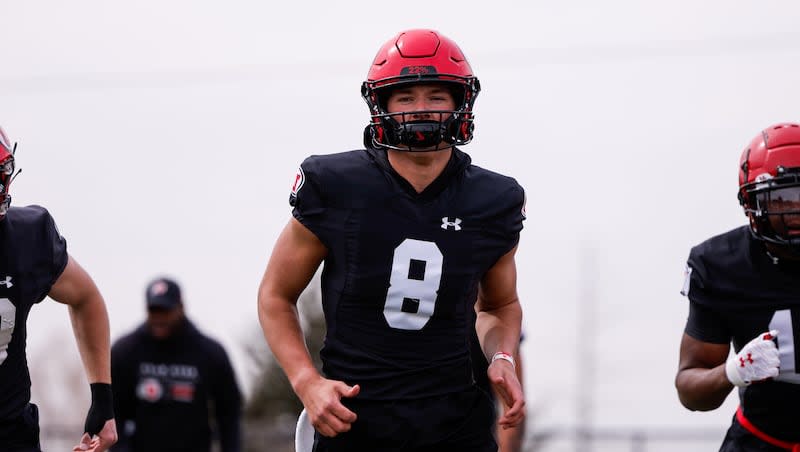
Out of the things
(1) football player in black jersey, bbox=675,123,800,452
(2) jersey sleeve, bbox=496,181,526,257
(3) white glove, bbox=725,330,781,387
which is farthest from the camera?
(1) football player in black jersey, bbox=675,123,800,452

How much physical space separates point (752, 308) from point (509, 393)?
3.72 ft

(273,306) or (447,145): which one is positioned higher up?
(447,145)

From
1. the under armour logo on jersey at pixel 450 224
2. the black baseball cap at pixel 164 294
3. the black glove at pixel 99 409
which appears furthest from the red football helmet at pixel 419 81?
the black baseball cap at pixel 164 294

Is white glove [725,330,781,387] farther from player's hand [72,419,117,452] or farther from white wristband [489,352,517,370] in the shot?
player's hand [72,419,117,452]

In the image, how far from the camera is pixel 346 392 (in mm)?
3879

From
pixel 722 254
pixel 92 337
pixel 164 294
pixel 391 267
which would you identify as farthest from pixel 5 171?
pixel 164 294

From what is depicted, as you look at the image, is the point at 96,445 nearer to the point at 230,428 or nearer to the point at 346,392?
the point at 346,392

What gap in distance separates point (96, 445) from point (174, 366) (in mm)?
3630

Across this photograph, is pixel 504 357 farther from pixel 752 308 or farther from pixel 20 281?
pixel 20 281

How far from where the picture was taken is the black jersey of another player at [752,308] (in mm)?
4641

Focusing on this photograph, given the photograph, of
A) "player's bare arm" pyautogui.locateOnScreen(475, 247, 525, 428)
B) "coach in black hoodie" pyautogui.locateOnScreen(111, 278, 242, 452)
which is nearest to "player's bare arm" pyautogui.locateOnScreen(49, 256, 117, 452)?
"player's bare arm" pyautogui.locateOnScreen(475, 247, 525, 428)

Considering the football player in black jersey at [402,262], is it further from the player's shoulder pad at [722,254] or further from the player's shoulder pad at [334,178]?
the player's shoulder pad at [722,254]

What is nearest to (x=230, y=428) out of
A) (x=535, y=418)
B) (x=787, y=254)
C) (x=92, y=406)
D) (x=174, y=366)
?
(x=174, y=366)

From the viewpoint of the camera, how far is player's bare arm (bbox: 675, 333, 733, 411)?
484cm
